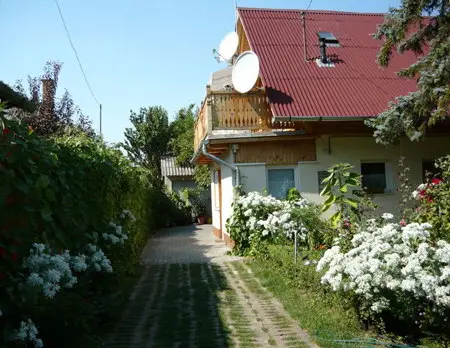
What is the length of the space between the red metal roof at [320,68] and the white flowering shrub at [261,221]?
2361mm

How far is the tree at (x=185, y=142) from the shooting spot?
1133 inches

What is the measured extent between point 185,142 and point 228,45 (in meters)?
17.0

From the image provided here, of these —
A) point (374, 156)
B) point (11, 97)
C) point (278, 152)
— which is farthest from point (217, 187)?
point (11, 97)

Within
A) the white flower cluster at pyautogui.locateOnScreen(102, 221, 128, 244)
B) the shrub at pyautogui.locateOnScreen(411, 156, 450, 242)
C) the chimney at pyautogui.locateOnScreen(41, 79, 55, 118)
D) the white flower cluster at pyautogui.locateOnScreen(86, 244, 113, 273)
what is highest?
the chimney at pyautogui.locateOnScreen(41, 79, 55, 118)

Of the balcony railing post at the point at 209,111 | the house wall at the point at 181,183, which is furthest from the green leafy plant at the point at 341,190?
the house wall at the point at 181,183

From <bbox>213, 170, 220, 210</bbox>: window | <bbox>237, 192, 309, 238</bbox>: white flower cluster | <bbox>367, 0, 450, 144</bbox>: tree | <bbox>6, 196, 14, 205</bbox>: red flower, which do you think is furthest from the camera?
<bbox>213, 170, 220, 210</bbox>: window

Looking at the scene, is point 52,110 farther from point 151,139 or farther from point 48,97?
point 151,139

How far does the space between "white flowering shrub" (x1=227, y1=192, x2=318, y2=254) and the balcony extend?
6.23 feet

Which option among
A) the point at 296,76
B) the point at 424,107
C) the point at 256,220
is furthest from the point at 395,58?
the point at 256,220

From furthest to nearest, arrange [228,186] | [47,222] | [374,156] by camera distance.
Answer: [228,186] → [374,156] → [47,222]

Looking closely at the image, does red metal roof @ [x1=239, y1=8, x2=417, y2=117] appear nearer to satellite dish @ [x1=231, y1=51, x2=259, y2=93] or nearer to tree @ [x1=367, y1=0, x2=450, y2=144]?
satellite dish @ [x1=231, y1=51, x2=259, y2=93]

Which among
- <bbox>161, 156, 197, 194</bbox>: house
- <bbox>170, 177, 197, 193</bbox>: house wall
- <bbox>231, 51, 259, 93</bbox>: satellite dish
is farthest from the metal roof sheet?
<bbox>231, 51, 259, 93</bbox>: satellite dish

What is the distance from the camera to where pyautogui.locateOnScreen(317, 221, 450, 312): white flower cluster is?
15.1 feet

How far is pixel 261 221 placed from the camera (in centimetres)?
1082
